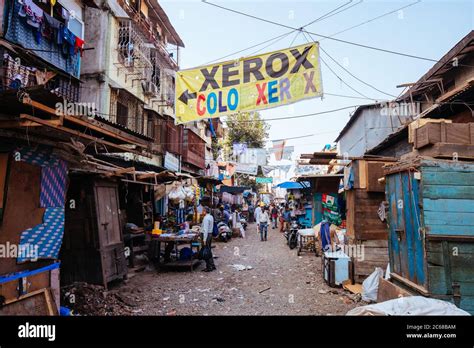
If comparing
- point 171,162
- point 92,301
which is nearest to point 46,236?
point 92,301

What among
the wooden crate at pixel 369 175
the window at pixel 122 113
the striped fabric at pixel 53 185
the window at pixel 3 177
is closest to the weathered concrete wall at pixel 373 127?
the wooden crate at pixel 369 175

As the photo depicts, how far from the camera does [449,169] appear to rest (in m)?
4.85

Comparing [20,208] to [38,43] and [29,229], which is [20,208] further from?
[38,43]

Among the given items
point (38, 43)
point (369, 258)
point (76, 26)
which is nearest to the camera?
point (369, 258)

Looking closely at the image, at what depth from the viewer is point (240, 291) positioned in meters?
7.79

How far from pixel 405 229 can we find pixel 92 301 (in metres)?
6.30

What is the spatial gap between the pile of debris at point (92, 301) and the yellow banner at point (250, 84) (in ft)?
14.0

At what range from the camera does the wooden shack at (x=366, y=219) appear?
26.6ft

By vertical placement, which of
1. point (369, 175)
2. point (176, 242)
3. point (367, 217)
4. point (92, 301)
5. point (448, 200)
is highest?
point (369, 175)

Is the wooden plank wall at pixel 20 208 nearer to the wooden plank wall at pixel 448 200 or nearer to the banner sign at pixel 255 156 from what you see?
the wooden plank wall at pixel 448 200

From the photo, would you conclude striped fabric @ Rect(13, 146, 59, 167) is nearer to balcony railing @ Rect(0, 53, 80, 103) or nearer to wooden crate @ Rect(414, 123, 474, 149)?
balcony railing @ Rect(0, 53, 80, 103)

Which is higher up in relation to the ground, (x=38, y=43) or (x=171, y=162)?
(x=38, y=43)

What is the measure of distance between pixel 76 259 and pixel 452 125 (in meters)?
8.65
